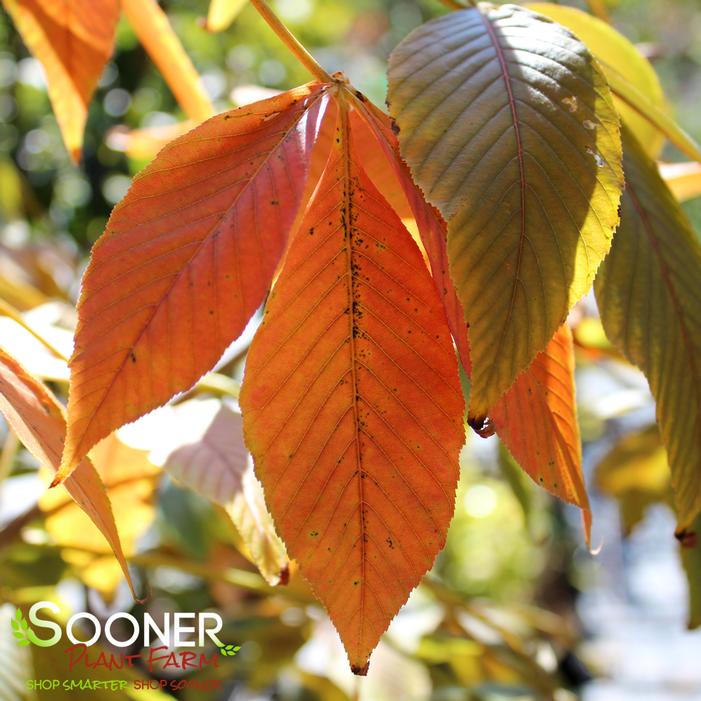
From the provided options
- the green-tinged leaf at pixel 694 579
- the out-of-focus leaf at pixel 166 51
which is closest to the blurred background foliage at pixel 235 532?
the green-tinged leaf at pixel 694 579

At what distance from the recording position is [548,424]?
311 mm

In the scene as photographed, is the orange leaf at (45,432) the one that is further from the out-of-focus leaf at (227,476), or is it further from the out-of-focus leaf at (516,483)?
the out-of-focus leaf at (516,483)

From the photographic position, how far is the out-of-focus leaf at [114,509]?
0.61 m

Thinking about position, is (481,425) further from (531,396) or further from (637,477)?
(637,477)

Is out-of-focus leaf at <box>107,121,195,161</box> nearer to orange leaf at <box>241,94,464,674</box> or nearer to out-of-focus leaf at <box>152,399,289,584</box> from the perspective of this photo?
out-of-focus leaf at <box>152,399,289,584</box>

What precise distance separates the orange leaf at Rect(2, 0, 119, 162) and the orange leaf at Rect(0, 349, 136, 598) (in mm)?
200

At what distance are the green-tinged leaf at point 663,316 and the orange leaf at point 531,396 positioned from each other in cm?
2

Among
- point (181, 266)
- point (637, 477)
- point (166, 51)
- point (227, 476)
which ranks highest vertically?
point (166, 51)

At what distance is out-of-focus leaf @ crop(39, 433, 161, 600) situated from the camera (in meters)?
0.61

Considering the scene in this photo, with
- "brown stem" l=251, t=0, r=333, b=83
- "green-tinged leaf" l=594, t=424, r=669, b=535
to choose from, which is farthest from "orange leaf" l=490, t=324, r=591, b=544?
"green-tinged leaf" l=594, t=424, r=669, b=535

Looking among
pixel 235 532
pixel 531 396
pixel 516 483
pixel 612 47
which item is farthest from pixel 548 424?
pixel 516 483

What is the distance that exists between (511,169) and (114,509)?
0.43 m

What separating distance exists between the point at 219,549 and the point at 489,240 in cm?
81

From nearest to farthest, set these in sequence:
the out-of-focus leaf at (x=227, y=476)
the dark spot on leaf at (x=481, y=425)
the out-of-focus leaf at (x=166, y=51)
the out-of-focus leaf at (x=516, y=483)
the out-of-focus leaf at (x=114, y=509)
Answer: the dark spot on leaf at (x=481, y=425) < the out-of-focus leaf at (x=227, y=476) < the out-of-focus leaf at (x=166, y=51) < the out-of-focus leaf at (x=114, y=509) < the out-of-focus leaf at (x=516, y=483)
